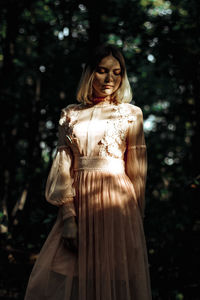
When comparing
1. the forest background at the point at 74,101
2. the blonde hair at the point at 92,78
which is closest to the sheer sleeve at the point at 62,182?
the blonde hair at the point at 92,78

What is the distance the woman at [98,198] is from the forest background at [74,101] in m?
1.81

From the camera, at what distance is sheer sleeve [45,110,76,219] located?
257cm

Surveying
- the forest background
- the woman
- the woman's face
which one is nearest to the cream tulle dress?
the woman

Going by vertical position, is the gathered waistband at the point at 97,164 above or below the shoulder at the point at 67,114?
below

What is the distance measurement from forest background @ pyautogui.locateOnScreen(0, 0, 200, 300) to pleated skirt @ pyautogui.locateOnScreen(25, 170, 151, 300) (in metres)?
1.88

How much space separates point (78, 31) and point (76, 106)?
310cm

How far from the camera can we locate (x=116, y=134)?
8.84 feet

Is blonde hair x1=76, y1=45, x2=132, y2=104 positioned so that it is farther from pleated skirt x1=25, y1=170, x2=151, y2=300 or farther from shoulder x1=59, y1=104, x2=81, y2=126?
pleated skirt x1=25, y1=170, x2=151, y2=300

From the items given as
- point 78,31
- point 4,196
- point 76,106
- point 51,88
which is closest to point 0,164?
point 4,196

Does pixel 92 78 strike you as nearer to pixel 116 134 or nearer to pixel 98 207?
pixel 116 134

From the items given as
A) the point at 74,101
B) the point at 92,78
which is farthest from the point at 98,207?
the point at 74,101

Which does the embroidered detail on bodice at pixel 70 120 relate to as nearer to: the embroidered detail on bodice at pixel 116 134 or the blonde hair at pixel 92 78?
the blonde hair at pixel 92 78

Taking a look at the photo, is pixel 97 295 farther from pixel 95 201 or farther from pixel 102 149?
pixel 102 149

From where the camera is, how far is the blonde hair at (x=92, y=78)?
2.83 metres
